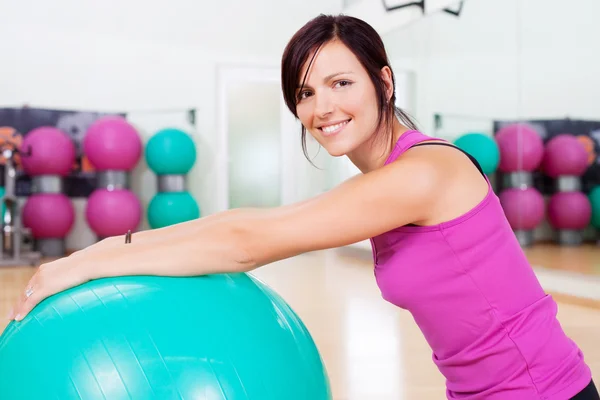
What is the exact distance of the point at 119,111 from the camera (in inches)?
276

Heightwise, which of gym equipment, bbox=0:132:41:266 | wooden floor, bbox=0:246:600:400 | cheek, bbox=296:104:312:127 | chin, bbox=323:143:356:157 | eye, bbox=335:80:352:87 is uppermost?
eye, bbox=335:80:352:87

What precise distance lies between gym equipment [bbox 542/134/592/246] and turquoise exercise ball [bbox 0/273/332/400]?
3450mm

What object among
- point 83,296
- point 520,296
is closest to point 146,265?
point 83,296

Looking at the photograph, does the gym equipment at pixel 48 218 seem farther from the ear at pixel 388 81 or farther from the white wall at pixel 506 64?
the ear at pixel 388 81

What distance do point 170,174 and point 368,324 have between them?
3.91 metres

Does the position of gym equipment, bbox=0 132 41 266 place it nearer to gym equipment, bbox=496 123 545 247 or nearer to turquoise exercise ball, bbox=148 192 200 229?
turquoise exercise ball, bbox=148 192 200 229

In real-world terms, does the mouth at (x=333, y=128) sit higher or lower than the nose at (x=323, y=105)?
lower

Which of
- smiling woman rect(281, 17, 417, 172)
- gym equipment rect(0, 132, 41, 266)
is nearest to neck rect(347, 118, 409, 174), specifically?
smiling woman rect(281, 17, 417, 172)

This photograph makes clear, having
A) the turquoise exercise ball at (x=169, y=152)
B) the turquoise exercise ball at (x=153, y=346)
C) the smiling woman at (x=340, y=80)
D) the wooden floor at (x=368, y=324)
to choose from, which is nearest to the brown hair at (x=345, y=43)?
the smiling woman at (x=340, y=80)

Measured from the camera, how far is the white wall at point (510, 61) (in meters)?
3.82

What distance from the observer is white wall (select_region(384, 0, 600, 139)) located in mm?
3824

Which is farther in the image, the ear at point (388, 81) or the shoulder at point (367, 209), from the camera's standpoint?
the ear at point (388, 81)

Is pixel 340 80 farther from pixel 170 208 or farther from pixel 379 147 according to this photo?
pixel 170 208

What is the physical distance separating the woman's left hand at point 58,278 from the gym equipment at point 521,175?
3.67 m
